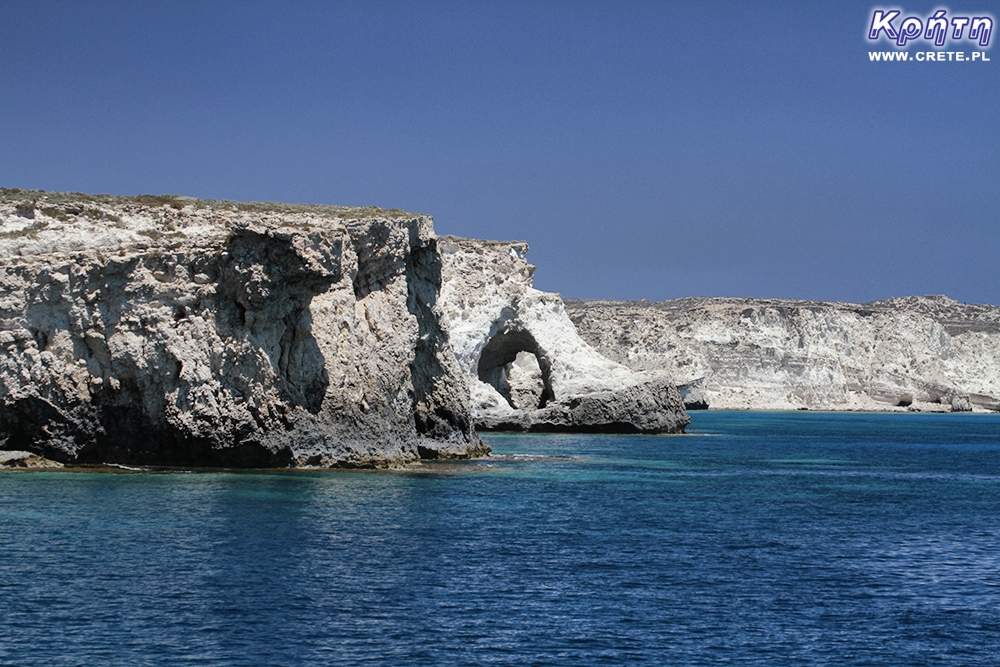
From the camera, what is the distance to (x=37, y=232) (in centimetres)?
3042

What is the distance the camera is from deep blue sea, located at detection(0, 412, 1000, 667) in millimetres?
12555

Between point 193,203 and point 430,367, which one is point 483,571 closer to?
point 430,367

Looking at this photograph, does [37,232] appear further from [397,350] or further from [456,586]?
[456,586]

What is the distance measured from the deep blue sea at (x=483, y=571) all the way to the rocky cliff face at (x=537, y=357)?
2442cm

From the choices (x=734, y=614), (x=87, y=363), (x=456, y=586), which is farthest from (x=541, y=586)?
(x=87, y=363)

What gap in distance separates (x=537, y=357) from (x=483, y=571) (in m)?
40.2

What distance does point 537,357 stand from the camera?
56.8 meters

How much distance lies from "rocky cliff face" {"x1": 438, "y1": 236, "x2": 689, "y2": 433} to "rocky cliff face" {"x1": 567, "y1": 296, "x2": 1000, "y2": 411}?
181 ft

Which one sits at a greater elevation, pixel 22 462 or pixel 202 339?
pixel 202 339

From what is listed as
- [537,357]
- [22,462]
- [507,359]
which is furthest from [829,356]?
[22,462]

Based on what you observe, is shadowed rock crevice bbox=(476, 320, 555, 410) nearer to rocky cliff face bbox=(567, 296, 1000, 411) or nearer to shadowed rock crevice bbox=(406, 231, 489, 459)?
shadowed rock crevice bbox=(406, 231, 489, 459)

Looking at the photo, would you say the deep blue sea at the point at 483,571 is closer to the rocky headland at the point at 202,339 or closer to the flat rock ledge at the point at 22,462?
the flat rock ledge at the point at 22,462

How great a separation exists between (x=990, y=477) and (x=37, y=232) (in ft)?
95.9

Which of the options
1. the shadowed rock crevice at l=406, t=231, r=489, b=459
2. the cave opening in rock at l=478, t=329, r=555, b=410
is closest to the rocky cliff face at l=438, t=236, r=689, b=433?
the cave opening in rock at l=478, t=329, r=555, b=410
